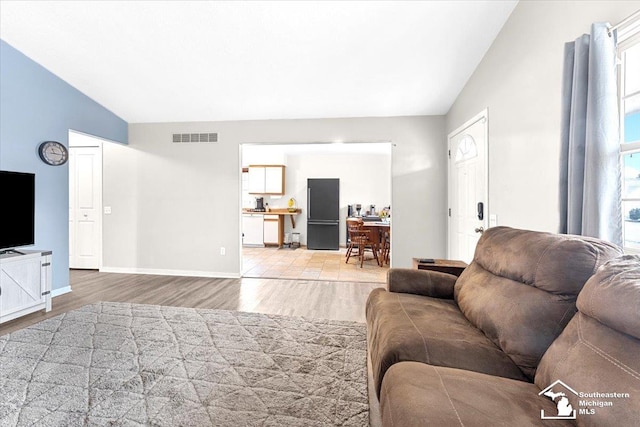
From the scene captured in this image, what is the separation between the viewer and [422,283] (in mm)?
2199

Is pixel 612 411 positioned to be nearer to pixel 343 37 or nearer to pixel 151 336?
pixel 151 336

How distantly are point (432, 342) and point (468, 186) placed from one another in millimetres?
2750

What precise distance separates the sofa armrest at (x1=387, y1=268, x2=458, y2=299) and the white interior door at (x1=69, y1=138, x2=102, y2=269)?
5.26m

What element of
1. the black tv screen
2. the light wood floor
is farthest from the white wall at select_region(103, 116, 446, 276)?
the black tv screen

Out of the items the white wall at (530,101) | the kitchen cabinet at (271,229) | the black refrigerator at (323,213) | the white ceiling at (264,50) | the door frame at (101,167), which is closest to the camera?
the white wall at (530,101)

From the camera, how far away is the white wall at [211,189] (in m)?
4.48

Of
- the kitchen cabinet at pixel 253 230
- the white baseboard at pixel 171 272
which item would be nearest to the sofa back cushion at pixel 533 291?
the white baseboard at pixel 171 272

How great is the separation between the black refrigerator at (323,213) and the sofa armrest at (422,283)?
17.7 feet

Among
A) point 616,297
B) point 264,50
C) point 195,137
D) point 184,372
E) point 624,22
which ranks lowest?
point 184,372

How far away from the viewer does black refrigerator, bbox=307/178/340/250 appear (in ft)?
25.2

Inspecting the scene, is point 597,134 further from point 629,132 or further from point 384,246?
point 384,246

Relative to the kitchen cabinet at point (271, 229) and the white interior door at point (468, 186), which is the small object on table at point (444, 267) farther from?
the kitchen cabinet at point (271, 229)

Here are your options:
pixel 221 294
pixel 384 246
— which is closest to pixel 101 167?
pixel 221 294

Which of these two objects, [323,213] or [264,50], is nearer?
[264,50]
